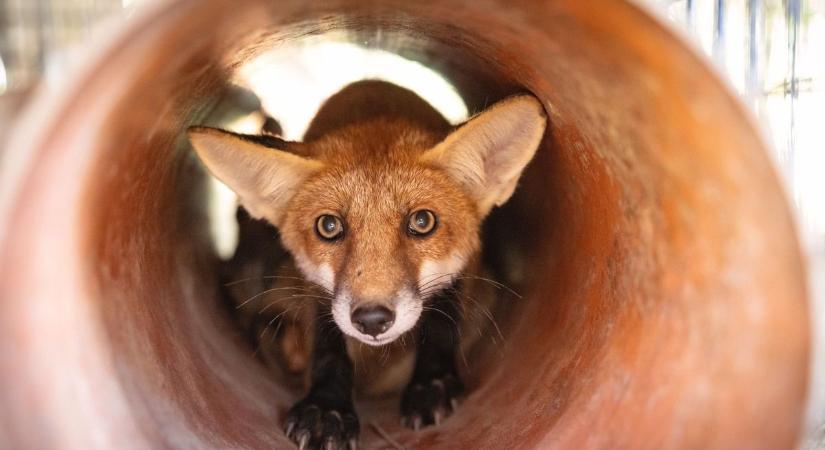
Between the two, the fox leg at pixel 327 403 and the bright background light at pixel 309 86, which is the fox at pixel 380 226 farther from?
the bright background light at pixel 309 86

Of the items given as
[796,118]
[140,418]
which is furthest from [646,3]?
[796,118]

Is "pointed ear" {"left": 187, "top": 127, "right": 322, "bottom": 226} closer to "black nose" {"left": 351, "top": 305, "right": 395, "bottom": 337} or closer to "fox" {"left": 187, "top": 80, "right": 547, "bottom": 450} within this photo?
"fox" {"left": 187, "top": 80, "right": 547, "bottom": 450}

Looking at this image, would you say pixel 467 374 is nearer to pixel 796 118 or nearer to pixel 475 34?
pixel 475 34

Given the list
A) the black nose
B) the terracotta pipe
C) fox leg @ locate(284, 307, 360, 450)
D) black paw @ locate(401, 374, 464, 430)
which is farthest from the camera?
black paw @ locate(401, 374, 464, 430)

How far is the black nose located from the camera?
6.41 ft

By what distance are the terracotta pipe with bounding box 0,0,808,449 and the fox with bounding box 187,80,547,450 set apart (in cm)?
12

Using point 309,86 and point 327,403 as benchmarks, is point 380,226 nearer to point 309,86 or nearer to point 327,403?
point 327,403

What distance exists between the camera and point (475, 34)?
7.03ft

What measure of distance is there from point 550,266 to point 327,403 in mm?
897

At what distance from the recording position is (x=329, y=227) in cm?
230

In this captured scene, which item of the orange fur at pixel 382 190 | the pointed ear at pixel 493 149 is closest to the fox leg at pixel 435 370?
the orange fur at pixel 382 190

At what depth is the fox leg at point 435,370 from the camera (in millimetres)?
2264

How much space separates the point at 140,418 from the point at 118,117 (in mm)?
663

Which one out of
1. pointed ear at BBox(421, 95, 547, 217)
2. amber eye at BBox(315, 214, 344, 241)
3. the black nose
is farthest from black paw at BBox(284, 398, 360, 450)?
pointed ear at BBox(421, 95, 547, 217)
